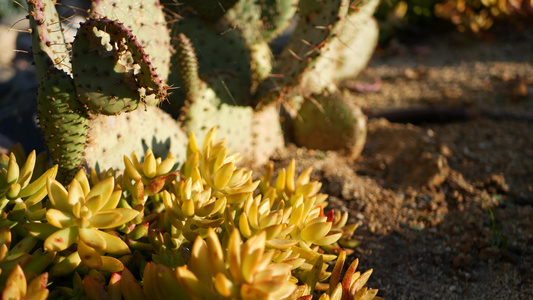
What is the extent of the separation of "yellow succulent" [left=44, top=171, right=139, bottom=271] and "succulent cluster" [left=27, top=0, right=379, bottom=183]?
33 cm

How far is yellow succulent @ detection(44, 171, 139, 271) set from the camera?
1121 millimetres

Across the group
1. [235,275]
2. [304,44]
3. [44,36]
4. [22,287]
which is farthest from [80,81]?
[304,44]

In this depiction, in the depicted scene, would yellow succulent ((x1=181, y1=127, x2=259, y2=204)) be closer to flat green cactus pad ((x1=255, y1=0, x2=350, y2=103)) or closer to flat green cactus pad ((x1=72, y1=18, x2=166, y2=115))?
flat green cactus pad ((x1=72, y1=18, x2=166, y2=115))

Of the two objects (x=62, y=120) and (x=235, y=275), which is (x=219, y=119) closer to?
(x=62, y=120)

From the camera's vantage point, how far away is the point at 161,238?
1328mm

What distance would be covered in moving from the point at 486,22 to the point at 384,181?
2.66 meters

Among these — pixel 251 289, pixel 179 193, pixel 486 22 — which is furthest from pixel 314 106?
pixel 486 22

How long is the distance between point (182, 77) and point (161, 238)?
813mm

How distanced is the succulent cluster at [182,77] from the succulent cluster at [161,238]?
175mm

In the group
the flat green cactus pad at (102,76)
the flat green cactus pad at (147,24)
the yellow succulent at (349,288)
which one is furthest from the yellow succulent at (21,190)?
the yellow succulent at (349,288)

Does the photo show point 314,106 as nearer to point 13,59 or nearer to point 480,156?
point 480,156

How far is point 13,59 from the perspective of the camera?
3826mm

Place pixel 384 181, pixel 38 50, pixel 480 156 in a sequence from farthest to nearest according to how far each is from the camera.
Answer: pixel 480 156 < pixel 384 181 < pixel 38 50

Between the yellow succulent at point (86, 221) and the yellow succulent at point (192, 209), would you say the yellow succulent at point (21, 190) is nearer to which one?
the yellow succulent at point (86, 221)
